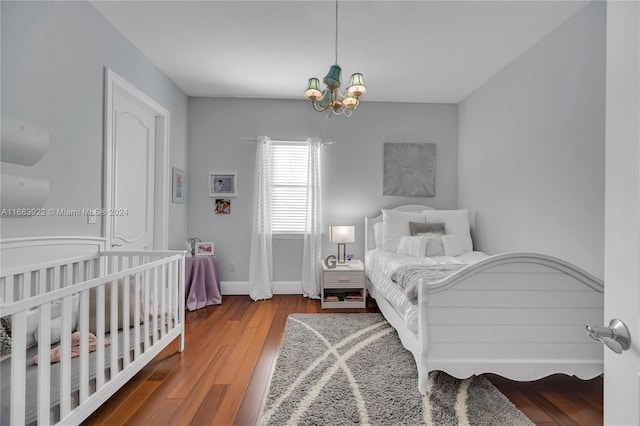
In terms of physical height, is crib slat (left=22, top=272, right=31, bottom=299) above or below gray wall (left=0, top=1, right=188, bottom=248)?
below

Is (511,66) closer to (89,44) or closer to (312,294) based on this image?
(312,294)

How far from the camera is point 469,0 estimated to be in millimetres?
2168

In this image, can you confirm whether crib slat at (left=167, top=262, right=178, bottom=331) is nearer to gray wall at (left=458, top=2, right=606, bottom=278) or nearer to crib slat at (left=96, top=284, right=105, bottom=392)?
crib slat at (left=96, top=284, right=105, bottom=392)

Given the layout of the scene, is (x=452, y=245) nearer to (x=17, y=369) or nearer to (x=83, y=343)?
(x=83, y=343)

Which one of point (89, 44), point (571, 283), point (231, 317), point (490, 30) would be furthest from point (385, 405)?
point (89, 44)

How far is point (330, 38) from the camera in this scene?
262 centimetres

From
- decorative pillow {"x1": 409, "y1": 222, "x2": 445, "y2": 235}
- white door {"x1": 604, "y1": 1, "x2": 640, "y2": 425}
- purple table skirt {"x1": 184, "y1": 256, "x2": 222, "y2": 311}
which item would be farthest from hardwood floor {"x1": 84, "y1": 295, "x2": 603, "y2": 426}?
decorative pillow {"x1": 409, "y1": 222, "x2": 445, "y2": 235}

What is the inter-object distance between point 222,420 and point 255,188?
8.80 ft

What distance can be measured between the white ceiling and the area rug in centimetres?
250

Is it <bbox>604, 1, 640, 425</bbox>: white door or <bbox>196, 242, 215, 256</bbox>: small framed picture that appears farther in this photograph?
<bbox>196, 242, 215, 256</bbox>: small framed picture

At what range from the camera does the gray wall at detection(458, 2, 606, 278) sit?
213cm

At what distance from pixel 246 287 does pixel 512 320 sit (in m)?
3.03

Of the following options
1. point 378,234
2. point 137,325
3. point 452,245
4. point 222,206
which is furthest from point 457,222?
point 137,325

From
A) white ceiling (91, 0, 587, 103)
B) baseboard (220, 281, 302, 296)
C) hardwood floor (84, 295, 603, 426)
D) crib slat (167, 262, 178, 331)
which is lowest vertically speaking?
hardwood floor (84, 295, 603, 426)
